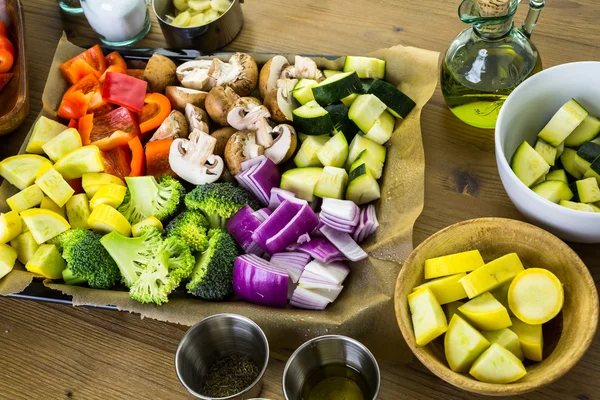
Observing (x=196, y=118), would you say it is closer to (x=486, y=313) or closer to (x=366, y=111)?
(x=366, y=111)

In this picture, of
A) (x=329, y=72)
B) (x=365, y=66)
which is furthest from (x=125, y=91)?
(x=365, y=66)

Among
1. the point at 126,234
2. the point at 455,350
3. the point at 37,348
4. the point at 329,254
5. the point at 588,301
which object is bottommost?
the point at 37,348

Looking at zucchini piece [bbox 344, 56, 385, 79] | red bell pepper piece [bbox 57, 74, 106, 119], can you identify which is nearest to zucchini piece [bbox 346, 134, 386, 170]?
zucchini piece [bbox 344, 56, 385, 79]

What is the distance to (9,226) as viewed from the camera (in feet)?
5.49

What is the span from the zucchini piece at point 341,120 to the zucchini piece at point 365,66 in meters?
0.15

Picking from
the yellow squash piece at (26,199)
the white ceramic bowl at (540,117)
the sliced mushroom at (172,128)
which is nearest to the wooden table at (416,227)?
the white ceramic bowl at (540,117)

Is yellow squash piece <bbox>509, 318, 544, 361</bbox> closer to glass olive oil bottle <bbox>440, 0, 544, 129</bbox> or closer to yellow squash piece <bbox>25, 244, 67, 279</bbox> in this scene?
glass olive oil bottle <bbox>440, 0, 544, 129</bbox>

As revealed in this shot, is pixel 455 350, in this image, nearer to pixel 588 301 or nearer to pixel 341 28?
pixel 588 301

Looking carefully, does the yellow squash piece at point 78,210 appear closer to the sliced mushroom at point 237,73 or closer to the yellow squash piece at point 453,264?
the sliced mushroom at point 237,73

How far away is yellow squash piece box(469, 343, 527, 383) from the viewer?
1.21 metres

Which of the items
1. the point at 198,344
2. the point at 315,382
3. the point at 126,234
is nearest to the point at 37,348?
the point at 126,234

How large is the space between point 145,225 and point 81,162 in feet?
1.00

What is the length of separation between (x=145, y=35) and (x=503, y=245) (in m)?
1.55

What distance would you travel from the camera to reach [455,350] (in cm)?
127
